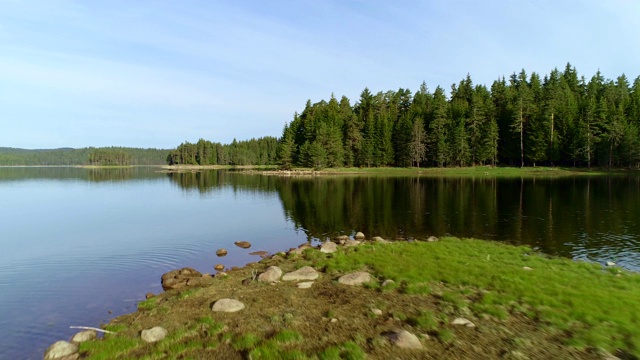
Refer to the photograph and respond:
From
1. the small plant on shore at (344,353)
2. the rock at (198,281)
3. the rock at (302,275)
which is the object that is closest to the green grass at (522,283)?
the rock at (302,275)

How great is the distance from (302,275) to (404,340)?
812 centimetres

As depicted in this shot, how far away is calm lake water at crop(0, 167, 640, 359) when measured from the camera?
17.5m

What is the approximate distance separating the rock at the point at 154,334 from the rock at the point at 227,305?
7.23 feet

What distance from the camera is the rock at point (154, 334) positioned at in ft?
37.2

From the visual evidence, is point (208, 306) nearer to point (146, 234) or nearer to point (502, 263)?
point (502, 263)

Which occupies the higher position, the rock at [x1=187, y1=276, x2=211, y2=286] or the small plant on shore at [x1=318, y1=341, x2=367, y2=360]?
the small plant on shore at [x1=318, y1=341, x2=367, y2=360]

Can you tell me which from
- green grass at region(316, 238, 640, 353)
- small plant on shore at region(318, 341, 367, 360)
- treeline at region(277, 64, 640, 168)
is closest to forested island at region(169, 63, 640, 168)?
treeline at region(277, 64, 640, 168)

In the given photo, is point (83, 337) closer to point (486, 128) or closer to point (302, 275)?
point (302, 275)

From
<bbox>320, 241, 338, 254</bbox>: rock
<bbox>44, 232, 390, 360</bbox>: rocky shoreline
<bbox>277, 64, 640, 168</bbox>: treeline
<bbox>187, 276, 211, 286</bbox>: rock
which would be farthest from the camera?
<bbox>277, 64, 640, 168</bbox>: treeline

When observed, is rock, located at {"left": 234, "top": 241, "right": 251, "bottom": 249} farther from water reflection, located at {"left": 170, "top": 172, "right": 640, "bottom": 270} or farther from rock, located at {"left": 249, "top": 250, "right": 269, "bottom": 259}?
water reflection, located at {"left": 170, "top": 172, "right": 640, "bottom": 270}

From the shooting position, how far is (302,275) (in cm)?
1761

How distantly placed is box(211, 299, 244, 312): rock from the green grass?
19.1 feet

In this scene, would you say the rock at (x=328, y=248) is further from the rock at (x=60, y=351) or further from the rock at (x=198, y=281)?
the rock at (x=60, y=351)

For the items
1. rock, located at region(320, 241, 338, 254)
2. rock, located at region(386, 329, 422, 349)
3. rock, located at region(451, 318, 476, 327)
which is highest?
rock, located at region(386, 329, 422, 349)
